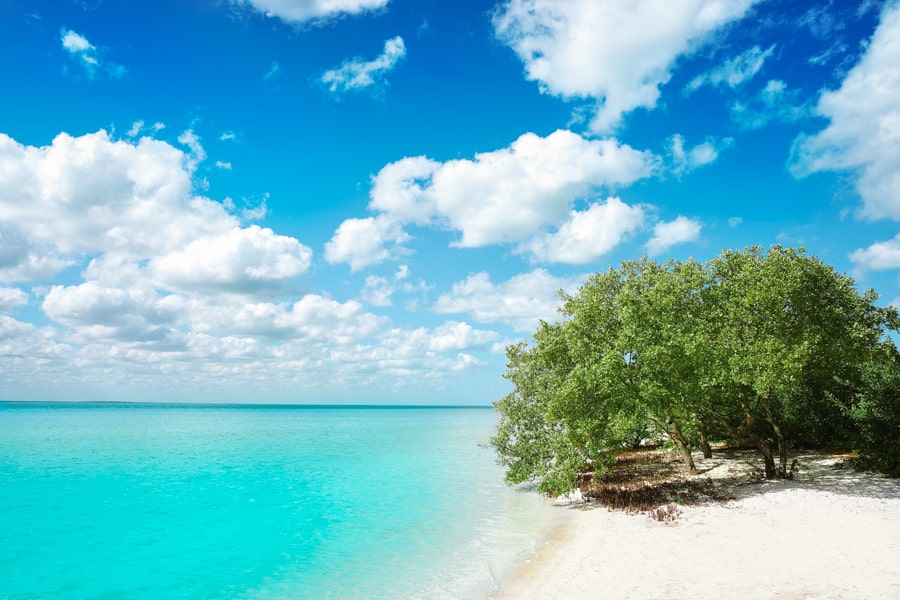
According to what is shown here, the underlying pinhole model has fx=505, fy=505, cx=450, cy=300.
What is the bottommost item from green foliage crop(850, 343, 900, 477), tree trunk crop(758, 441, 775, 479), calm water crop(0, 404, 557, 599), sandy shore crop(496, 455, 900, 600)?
calm water crop(0, 404, 557, 599)

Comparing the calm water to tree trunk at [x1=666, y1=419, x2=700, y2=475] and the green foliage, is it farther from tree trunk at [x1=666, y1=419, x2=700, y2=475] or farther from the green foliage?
the green foliage

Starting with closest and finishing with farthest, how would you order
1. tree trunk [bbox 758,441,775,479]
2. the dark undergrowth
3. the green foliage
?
1. the dark undergrowth
2. the green foliage
3. tree trunk [bbox 758,441,775,479]

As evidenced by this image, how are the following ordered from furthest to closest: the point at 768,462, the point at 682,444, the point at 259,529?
1. the point at 682,444
2. the point at 259,529
3. the point at 768,462

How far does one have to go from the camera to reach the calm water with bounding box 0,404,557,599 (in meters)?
19.2

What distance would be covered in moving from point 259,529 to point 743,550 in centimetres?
2321

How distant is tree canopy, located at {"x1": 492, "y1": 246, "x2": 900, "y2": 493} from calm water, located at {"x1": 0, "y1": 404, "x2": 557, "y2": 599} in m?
6.13

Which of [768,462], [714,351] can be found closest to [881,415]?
[768,462]

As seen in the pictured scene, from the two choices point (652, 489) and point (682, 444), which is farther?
point (682, 444)

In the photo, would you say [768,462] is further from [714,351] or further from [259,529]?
[259,529]

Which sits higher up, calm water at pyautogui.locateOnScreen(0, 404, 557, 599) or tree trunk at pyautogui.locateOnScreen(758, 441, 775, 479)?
tree trunk at pyautogui.locateOnScreen(758, 441, 775, 479)

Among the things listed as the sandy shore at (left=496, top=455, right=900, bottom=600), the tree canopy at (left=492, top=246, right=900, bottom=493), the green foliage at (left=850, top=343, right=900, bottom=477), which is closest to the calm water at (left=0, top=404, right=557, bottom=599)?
the sandy shore at (left=496, top=455, right=900, bottom=600)

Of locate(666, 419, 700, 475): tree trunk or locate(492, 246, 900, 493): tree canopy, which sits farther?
locate(666, 419, 700, 475): tree trunk

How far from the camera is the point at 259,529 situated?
27.5 meters

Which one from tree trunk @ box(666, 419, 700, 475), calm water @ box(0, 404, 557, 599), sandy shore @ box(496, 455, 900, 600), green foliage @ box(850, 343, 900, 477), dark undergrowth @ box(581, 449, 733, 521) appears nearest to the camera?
sandy shore @ box(496, 455, 900, 600)
